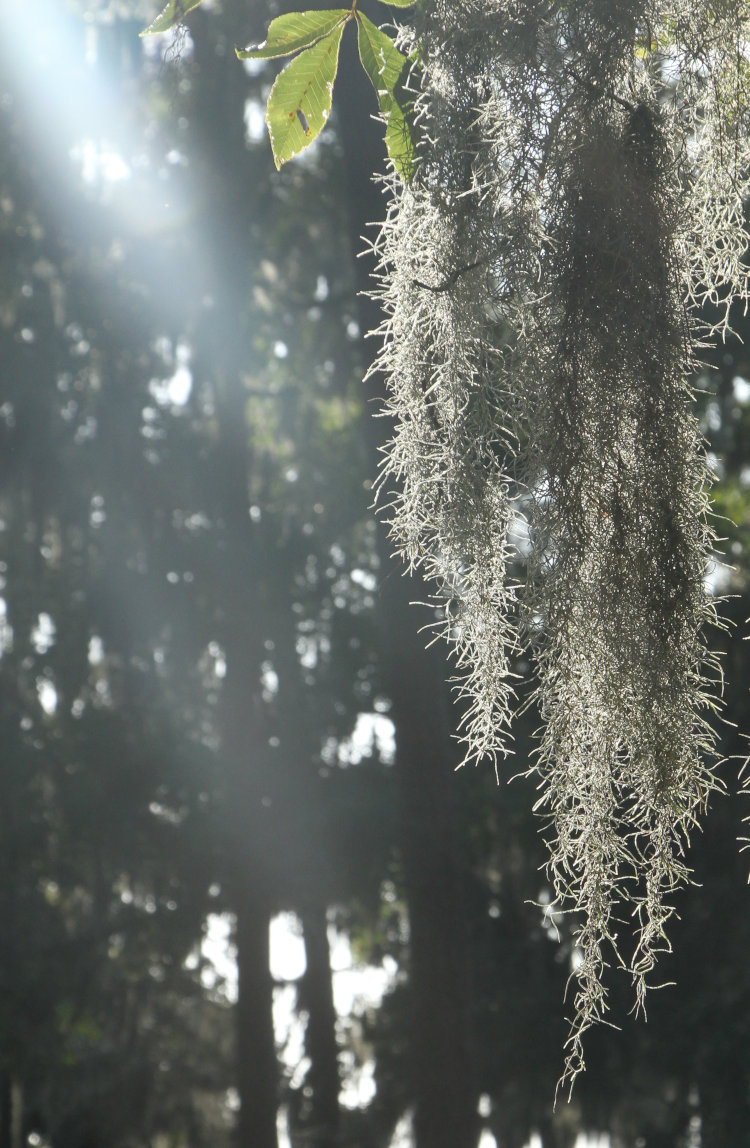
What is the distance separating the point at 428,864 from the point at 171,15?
4174mm

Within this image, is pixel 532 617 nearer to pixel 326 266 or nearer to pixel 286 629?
pixel 286 629

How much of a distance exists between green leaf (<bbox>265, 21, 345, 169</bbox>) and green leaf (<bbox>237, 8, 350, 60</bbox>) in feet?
0.06

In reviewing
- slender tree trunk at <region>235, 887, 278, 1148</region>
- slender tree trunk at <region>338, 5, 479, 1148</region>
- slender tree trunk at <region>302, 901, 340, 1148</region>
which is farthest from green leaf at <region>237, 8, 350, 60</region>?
slender tree trunk at <region>302, 901, 340, 1148</region>

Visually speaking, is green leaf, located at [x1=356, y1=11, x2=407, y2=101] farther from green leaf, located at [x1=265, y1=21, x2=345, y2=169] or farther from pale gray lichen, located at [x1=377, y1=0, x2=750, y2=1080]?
pale gray lichen, located at [x1=377, y1=0, x2=750, y2=1080]

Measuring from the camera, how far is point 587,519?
141 cm

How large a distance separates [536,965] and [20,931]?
5716 mm

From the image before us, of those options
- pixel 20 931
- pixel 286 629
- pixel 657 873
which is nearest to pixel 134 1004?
pixel 20 931

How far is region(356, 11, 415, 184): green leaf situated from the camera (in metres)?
1.57

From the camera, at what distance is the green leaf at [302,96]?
5.41ft

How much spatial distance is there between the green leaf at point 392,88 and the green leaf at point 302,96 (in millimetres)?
47

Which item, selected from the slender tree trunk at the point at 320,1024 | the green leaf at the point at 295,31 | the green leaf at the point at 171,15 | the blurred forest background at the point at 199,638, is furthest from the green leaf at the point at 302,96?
the slender tree trunk at the point at 320,1024

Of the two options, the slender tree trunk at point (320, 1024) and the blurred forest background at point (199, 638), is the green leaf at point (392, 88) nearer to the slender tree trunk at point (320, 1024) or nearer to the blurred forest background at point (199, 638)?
the blurred forest background at point (199, 638)

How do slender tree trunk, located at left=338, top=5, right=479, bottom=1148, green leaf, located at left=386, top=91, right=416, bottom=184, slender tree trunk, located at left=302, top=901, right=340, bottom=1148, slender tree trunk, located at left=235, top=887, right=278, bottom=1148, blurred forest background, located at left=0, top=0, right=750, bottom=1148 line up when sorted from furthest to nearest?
slender tree trunk, located at left=302, top=901, right=340, bottom=1148, blurred forest background, located at left=0, top=0, right=750, bottom=1148, slender tree trunk, located at left=235, top=887, right=278, bottom=1148, slender tree trunk, located at left=338, top=5, right=479, bottom=1148, green leaf, located at left=386, top=91, right=416, bottom=184

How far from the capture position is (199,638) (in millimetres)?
13125
